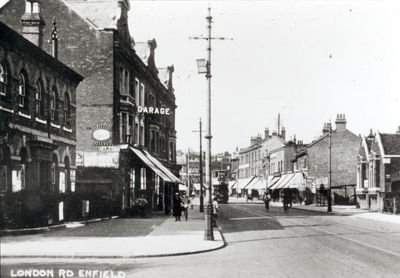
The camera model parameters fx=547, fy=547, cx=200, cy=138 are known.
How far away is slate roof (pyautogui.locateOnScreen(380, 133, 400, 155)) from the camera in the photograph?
4253 cm

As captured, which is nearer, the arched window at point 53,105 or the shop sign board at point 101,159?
the arched window at point 53,105

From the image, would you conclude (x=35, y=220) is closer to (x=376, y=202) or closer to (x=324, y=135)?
(x=376, y=202)

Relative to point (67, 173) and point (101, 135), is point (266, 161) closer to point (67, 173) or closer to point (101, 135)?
point (101, 135)

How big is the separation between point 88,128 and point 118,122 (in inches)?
75.4

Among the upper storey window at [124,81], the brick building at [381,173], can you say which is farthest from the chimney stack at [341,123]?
the upper storey window at [124,81]

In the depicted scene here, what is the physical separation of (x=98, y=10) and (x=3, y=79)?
52.3 feet

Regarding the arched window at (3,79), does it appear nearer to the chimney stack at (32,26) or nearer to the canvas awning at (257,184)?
the chimney stack at (32,26)

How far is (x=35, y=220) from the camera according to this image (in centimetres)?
1978

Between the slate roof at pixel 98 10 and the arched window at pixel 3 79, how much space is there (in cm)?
1370

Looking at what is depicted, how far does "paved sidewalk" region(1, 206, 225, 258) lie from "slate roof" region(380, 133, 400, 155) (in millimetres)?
25439

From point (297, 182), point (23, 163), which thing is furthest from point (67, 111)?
point (297, 182)

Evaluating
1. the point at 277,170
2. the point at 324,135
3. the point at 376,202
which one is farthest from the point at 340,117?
the point at 376,202

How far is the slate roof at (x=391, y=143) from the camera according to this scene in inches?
1674

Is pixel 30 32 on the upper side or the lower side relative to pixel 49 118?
upper
